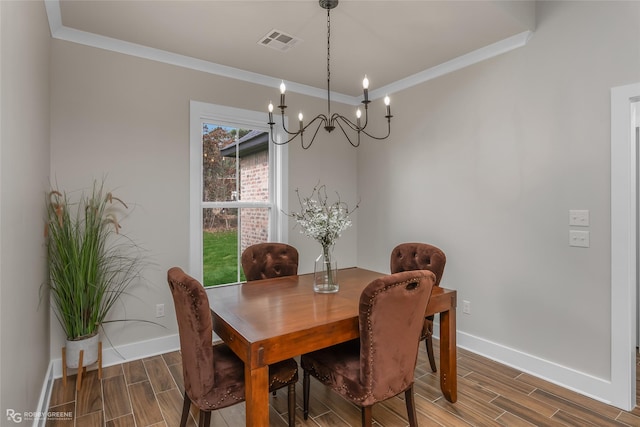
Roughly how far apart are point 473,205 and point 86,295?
3.21 metres

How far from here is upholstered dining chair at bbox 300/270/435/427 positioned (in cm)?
167

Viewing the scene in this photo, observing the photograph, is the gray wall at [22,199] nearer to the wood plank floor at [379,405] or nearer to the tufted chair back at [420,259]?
the wood plank floor at [379,405]

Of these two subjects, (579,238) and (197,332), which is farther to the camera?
(579,238)

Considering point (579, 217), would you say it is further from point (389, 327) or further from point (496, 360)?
point (389, 327)

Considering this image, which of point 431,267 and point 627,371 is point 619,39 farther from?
point 627,371

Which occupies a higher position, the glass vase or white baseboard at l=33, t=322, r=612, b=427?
the glass vase

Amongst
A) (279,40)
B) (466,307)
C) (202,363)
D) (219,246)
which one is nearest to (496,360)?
(466,307)

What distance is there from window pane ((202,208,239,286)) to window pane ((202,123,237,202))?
0.17 metres

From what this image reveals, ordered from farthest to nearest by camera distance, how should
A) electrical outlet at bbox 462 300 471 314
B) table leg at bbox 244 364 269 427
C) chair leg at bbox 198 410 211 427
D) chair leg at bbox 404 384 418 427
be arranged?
electrical outlet at bbox 462 300 471 314 < chair leg at bbox 404 384 418 427 < chair leg at bbox 198 410 211 427 < table leg at bbox 244 364 269 427

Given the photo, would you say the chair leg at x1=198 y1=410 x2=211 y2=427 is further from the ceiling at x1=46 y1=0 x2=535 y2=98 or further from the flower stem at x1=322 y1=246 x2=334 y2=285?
the ceiling at x1=46 y1=0 x2=535 y2=98

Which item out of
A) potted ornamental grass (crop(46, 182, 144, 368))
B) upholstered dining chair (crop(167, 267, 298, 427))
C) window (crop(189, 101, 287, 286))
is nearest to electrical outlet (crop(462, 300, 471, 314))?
window (crop(189, 101, 287, 286))

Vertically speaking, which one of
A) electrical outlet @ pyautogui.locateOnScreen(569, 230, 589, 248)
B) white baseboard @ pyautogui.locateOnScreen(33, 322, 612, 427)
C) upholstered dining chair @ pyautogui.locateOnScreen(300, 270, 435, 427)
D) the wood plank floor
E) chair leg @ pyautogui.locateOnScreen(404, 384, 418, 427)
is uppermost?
electrical outlet @ pyautogui.locateOnScreen(569, 230, 589, 248)

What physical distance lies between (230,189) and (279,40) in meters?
1.49

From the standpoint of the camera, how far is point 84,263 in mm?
2447
